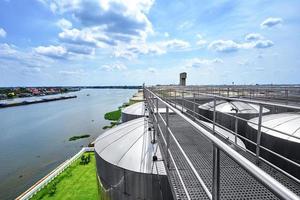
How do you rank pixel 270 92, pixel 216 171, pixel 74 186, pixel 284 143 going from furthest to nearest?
pixel 270 92, pixel 74 186, pixel 284 143, pixel 216 171

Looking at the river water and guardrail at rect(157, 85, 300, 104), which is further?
the river water

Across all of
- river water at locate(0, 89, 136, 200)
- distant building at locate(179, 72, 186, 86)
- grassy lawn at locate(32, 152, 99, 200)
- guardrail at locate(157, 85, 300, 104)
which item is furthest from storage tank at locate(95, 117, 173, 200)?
distant building at locate(179, 72, 186, 86)

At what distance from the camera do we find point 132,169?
190 inches

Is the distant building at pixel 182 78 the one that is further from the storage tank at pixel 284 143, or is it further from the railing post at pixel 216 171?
the railing post at pixel 216 171

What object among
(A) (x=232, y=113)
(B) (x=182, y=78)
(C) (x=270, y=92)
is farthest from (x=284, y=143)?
(B) (x=182, y=78)

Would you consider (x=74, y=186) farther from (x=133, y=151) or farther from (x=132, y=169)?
(x=132, y=169)

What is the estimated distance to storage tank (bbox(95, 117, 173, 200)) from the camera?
4.52m

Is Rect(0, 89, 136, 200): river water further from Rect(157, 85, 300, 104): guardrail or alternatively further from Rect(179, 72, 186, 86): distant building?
Rect(179, 72, 186, 86): distant building

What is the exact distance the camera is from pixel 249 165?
103 cm

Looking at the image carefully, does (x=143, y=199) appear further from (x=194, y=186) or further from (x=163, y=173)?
(x=194, y=186)

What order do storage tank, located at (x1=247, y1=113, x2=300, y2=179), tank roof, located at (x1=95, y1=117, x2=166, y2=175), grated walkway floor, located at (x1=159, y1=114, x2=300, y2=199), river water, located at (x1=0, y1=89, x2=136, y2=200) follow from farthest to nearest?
river water, located at (x1=0, y1=89, x2=136, y2=200) < storage tank, located at (x1=247, y1=113, x2=300, y2=179) < tank roof, located at (x1=95, y1=117, x2=166, y2=175) < grated walkway floor, located at (x1=159, y1=114, x2=300, y2=199)

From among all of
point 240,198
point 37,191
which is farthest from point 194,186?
point 37,191

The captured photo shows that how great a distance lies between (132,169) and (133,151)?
90 centimetres

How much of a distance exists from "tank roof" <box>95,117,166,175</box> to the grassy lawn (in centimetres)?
706
